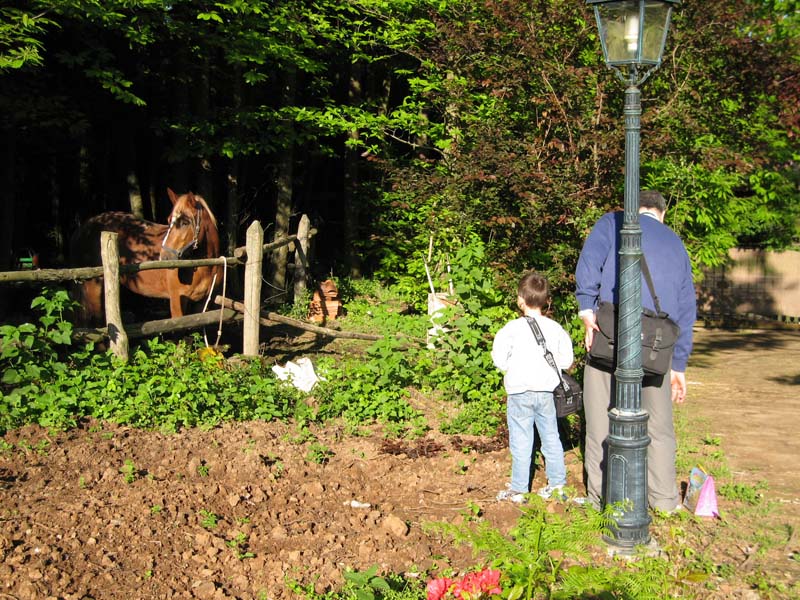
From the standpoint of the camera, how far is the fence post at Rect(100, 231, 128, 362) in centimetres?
756

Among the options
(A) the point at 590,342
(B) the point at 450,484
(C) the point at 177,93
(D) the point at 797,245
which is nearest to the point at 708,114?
(A) the point at 590,342

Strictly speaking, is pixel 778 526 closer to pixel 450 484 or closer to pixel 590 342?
pixel 590 342

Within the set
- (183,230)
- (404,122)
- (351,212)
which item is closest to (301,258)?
(404,122)

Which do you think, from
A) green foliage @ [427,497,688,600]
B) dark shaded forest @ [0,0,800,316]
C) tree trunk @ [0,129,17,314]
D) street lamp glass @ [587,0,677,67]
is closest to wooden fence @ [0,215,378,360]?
dark shaded forest @ [0,0,800,316]

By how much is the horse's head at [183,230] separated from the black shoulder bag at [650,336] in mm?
5729

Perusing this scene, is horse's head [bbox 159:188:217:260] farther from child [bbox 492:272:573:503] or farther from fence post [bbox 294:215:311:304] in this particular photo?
child [bbox 492:272:573:503]

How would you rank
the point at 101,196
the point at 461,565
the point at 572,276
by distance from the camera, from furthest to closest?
the point at 101,196, the point at 572,276, the point at 461,565

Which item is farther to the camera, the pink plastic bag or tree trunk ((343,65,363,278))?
tree trunk ((343,65,363,278))

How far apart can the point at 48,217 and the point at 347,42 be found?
8233mm

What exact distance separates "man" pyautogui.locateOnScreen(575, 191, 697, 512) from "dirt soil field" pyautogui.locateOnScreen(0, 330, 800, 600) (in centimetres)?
65

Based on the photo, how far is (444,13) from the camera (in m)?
11.0

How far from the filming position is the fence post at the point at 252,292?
9.12 m

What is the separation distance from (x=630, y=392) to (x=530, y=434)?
1.06 metres

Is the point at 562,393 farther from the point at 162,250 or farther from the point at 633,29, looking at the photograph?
the point at 162,250
